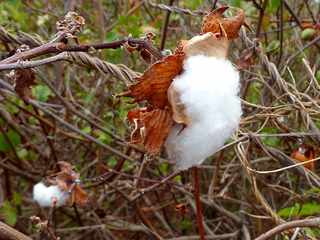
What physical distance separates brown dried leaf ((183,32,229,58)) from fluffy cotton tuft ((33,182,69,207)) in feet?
2.62

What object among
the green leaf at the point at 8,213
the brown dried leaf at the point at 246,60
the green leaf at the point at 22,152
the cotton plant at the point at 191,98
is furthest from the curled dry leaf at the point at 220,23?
the green leaf at the point at 22,152

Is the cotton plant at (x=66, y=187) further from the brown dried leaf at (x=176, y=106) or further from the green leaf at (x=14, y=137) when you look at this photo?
the brown dried leaf at (x=176, y=106)

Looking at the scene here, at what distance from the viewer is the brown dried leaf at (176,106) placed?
Answer: 69cm

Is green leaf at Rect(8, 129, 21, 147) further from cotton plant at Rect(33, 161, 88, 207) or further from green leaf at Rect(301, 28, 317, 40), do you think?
green leaf at Rect(301, 28, 317, 40)

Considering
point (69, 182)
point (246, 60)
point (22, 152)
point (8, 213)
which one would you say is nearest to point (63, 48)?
point (246, 60)

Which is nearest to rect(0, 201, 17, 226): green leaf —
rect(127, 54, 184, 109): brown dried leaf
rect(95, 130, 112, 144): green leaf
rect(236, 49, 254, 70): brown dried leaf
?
rect(95, 130, 112, 144): green leaf

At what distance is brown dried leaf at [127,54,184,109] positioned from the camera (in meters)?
0.68

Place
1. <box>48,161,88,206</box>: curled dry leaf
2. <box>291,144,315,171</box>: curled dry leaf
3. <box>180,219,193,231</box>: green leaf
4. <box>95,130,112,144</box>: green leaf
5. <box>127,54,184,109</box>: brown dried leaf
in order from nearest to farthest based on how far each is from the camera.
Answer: <box>127,54,184,109</box>: brown dried leaf → <box>291,144,315,171</box>: curled dry leaf → <box>48,161,88,206</box>: curled dry leaf → <box>95,130,112,144</box>: green leaf → <box>180,219,193,231</box>: green leaf

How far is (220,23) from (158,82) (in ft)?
0.38

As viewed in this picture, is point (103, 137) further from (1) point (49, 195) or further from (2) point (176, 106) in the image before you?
(2) point (176, 106)

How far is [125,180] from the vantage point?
1800 mm

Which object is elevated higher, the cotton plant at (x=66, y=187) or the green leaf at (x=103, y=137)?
the green leaf at (x=103, y=137)

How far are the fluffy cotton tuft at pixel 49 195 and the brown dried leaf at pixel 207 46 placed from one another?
0.80 meters

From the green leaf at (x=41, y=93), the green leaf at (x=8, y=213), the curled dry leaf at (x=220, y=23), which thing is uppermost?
the green leaf at (x=41, y=93)
